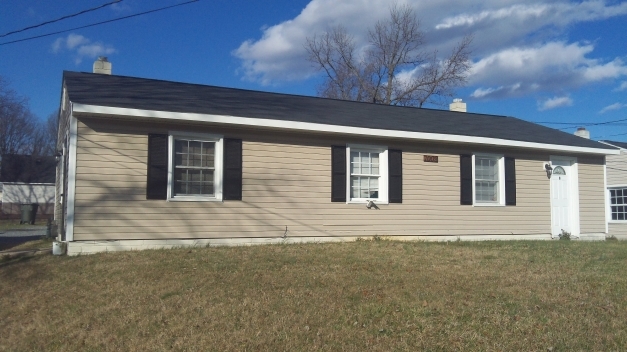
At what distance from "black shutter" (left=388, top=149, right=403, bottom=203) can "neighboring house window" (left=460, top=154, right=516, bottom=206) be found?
6.55 ft

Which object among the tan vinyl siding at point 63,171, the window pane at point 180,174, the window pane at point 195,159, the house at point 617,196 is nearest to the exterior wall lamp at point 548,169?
the house at point 617,196

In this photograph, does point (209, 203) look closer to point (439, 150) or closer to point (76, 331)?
point (76, 331)

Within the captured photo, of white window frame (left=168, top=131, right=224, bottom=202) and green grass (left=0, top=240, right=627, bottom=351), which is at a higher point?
white window frame (left=168, top=131, right=224, bottom=202)

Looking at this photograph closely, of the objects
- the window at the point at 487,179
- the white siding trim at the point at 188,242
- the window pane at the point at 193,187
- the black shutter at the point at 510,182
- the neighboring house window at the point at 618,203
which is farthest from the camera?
the neighboring house window at the point at 618,203

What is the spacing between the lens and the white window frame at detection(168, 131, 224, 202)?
10062 mm

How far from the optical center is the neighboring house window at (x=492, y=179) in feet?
43.2

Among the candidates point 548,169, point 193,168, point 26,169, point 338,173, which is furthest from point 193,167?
point 26,169

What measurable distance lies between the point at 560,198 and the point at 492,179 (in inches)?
92.7

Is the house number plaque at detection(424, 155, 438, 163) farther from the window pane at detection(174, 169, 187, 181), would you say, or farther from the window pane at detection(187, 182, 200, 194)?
the window pane at detection(174, 169, 187, 181)

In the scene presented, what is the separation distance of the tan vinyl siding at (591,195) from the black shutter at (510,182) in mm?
2450

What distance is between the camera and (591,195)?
14.9m

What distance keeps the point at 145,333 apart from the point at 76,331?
84 centimetres

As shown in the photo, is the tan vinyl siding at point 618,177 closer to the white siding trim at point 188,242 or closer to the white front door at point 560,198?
the white front door at point 560,198

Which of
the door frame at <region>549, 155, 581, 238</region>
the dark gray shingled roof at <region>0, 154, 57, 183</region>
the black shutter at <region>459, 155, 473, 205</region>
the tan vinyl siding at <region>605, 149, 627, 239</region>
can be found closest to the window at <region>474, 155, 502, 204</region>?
the black shutter at <region>459, 155, 473, 205</region>
